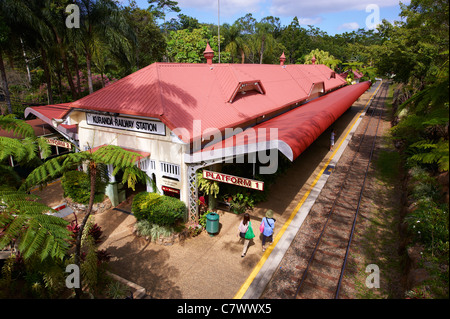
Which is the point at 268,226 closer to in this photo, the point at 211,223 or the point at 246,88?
the point at 211,223

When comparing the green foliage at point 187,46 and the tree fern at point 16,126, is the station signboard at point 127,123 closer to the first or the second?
the tree fern at point 16,126

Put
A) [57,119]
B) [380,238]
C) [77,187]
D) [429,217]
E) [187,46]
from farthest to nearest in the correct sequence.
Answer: [187,46] < [57,119] < [77,187] < [380,238] < [429,217]

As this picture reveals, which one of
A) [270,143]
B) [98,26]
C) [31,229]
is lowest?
[31,229]

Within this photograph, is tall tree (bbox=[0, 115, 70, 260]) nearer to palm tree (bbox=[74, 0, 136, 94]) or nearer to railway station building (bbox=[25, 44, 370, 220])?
railway station building (bbox=[25, 44, 370, 220])

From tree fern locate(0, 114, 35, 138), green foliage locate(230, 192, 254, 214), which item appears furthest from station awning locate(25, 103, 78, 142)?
green foliage locate(230, 192, 254, 214)

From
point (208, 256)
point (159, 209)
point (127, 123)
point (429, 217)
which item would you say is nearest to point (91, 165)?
point (159, 209)

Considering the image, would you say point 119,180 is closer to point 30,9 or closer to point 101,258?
point 101,258

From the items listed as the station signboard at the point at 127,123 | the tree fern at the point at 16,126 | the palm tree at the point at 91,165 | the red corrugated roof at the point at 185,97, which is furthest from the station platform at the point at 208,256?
the tree fern at the point at 16,126
